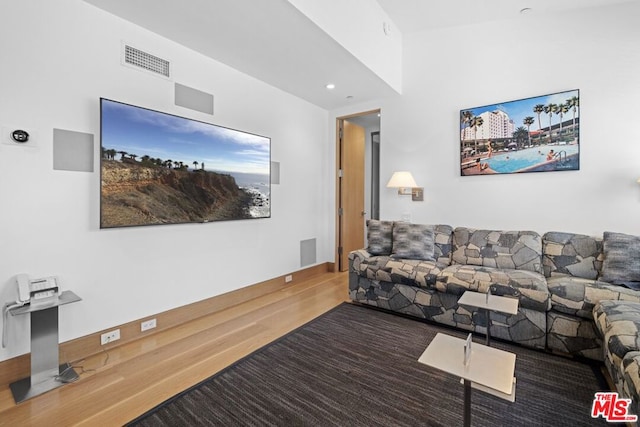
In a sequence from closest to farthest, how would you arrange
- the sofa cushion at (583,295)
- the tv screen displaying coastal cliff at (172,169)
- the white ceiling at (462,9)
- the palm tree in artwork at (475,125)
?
the sofa cushion at (583,295), the tv screen displaying coastal cliff at (172,169), the white ceiling at (462,9), the palm tree in artwork at (475,125)

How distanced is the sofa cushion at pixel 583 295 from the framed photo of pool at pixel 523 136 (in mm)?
1352

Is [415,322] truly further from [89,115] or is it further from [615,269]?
[89,115]

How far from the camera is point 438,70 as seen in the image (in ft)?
12.5

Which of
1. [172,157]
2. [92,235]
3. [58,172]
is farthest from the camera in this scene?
[172,157]

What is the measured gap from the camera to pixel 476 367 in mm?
1395

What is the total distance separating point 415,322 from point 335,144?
9.76ft

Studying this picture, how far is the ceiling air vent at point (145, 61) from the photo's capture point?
248 cm

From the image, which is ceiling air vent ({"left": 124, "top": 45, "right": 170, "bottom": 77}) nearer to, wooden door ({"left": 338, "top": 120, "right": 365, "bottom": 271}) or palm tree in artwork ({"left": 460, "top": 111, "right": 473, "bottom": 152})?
wooden door ({"left": 338, "top": 120, "right": 365, "bottom": 271})

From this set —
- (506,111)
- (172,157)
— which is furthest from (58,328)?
(506,111)

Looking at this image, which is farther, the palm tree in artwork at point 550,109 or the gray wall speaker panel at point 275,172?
the gray wall speaker panel at point 275,172

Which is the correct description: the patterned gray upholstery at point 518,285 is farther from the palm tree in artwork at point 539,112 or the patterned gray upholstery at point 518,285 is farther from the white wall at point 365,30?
the white wall at point 365,30

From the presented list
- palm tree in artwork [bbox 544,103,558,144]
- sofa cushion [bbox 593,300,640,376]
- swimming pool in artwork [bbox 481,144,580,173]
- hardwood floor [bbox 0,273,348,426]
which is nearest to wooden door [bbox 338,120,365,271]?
hardwood floor [bbox 0,273,348,426]

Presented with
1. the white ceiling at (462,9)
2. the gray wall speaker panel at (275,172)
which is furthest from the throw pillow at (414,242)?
the white ceiling at (462,9)

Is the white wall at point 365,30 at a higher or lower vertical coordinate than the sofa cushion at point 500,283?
higher
